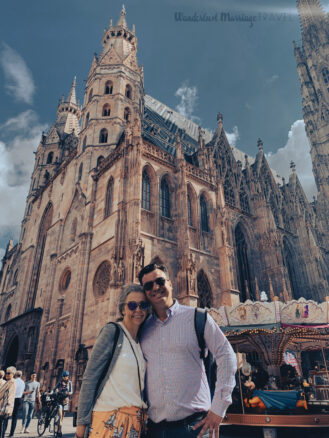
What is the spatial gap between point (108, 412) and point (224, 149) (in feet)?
95.9

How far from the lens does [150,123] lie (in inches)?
1081

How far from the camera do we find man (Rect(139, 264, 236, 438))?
2.07m

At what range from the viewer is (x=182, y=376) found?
7.22 feet

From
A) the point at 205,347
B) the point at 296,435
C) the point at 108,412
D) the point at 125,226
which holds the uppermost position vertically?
the point at 125,226

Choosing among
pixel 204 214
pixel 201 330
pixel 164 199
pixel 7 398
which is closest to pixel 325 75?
pixel 204 214

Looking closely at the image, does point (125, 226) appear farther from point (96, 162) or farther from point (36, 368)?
point (36, 368)

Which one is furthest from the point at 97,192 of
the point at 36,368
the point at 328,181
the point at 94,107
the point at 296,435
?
the point at 328,181

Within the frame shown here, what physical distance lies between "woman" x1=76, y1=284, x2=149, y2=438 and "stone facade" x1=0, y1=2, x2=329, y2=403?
12334 mm

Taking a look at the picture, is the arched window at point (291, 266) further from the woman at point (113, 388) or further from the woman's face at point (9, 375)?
the woman at point (113, 388)

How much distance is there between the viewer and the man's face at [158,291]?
2.51 m

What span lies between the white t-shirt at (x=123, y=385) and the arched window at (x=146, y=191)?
52.9 ft

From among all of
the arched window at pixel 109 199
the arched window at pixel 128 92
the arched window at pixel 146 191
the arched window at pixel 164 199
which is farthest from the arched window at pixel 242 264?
the arched window at pixel 128 92

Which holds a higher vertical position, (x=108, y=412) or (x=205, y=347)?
(x=205, y=347)

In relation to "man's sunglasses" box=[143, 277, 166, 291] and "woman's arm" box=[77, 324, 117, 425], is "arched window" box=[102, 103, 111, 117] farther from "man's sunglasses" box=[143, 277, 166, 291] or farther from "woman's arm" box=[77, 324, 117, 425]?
"woman's arm" box=[77, 324, 117, 425]
